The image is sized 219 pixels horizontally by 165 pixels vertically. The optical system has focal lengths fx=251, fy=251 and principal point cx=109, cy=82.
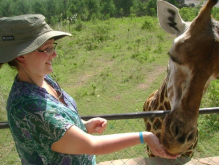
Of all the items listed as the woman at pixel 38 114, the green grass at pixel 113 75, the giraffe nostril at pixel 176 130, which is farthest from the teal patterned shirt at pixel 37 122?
the green grass at pixel 113 75

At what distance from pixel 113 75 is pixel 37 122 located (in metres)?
8.03

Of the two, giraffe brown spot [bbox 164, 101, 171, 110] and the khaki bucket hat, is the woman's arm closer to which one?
the khaki bucket hat

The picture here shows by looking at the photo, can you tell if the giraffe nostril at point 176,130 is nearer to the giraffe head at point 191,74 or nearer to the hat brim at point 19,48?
the giraffe head at point 191,74

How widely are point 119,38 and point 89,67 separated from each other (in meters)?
4.58

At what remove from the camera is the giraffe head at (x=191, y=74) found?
1.87 metres

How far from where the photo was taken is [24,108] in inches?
55.1

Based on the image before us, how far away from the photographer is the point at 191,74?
196cm

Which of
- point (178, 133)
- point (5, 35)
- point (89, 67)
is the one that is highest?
point (5, 35)

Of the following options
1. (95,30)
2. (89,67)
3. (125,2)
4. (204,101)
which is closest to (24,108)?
(204,101)

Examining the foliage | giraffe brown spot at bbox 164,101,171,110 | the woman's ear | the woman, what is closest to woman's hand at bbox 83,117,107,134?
the woman

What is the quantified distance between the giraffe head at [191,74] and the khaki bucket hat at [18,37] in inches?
43.3

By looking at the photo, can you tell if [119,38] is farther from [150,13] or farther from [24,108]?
[24,108]

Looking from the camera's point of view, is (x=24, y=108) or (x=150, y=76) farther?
(x=150, y=76)

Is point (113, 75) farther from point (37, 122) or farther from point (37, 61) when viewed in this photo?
point (37, 122)
